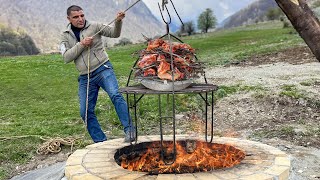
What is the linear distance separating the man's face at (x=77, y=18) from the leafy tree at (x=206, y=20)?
5650cm

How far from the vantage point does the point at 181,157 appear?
465cm

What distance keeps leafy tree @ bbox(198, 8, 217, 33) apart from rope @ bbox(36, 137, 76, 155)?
55501 mm

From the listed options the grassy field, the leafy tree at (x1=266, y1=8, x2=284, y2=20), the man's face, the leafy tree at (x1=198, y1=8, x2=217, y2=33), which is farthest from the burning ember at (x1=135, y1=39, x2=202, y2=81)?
the leafy tree at (x1=266, y1=8, x2=284, y2=20)

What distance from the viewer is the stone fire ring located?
3889 millimetres

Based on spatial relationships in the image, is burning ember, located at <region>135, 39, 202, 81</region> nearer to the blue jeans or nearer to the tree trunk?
the tree trunk

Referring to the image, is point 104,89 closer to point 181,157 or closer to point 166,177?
point 181,157

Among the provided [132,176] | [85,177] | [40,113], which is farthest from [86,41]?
[40,113]

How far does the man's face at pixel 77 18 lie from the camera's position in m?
5.90

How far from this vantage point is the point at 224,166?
439cm

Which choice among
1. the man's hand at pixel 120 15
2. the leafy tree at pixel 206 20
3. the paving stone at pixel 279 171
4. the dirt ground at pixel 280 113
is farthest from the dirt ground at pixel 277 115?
the leafy tree at pixel 206 20

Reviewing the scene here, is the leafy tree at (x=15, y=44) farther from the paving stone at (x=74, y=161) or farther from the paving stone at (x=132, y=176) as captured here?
the paving stone at (x=132, y=176)

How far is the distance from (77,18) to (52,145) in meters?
2.44

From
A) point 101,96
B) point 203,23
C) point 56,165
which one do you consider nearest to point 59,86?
point 101,96

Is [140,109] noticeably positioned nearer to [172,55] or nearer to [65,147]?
[65,147]
